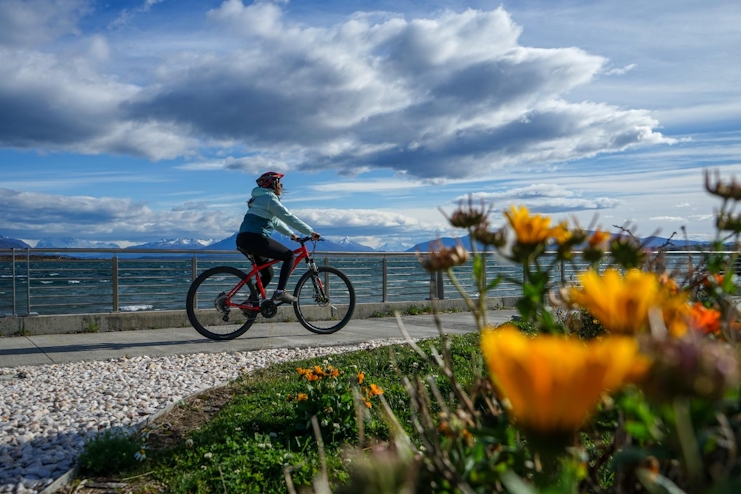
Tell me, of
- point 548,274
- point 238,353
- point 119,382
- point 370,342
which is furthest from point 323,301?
point 548,274

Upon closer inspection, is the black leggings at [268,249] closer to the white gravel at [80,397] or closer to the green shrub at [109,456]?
the white gravel at [80,397]

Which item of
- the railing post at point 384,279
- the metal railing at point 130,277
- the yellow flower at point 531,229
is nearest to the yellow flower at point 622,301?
the yellow flower at point 531,229

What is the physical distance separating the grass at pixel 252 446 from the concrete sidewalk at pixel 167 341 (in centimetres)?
236

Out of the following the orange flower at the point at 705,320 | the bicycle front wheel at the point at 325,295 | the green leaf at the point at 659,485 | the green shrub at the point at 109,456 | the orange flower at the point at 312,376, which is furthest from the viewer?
the bicycle front wheel at the point at 325,295

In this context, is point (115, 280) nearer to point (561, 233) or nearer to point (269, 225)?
point (269, 225)

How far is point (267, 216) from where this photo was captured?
26.5 feet

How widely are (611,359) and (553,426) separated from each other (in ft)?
0.30

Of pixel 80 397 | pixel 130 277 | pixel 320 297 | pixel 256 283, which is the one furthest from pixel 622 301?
pixel 130 277

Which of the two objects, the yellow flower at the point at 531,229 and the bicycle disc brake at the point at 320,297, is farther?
the bicycle disc brake at the point at 320,297

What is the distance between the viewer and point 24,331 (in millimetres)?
8852

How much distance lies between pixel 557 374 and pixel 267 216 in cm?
767

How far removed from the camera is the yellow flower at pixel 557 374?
0.55 metres

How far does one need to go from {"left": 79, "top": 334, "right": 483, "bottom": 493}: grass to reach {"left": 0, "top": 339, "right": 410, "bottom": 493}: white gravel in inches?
15.3

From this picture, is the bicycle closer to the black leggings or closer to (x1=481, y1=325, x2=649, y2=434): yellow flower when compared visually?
the black leggings
